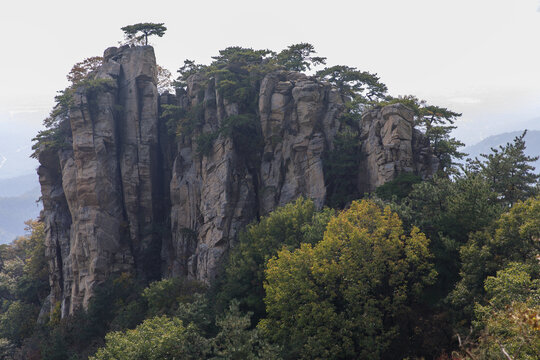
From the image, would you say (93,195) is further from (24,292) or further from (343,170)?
(343,170)

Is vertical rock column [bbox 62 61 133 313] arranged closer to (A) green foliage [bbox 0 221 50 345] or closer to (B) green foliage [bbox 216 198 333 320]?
(A) green foliage [bbox 0 221 50 345]

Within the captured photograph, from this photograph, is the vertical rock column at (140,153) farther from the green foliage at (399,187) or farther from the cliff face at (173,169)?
the green foliage at (399,187)

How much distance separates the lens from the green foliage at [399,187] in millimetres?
29500

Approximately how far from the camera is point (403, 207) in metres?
26.1

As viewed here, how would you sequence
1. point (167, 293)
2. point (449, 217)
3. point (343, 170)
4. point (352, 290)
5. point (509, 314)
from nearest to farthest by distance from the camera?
1. point (509, 314)
2. point (352, 290)
3. point (449, 217)
4. point (167, 293)
5. point (343, 170)

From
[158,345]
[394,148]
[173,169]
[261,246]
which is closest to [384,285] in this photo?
[261,246]

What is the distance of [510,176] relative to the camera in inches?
1150

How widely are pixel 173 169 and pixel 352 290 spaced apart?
33143 mm

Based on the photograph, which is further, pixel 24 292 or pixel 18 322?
pixel 24 292

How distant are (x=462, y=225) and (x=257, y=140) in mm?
24405

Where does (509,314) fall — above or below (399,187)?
below

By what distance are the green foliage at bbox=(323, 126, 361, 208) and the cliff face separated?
74cm

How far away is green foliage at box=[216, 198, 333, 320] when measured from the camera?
91.0ft

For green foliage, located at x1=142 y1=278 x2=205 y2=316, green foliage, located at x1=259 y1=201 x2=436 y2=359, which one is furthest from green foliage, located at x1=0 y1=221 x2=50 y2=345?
green foliage, located at x1=259 y1=201 x2=436 y2=359
